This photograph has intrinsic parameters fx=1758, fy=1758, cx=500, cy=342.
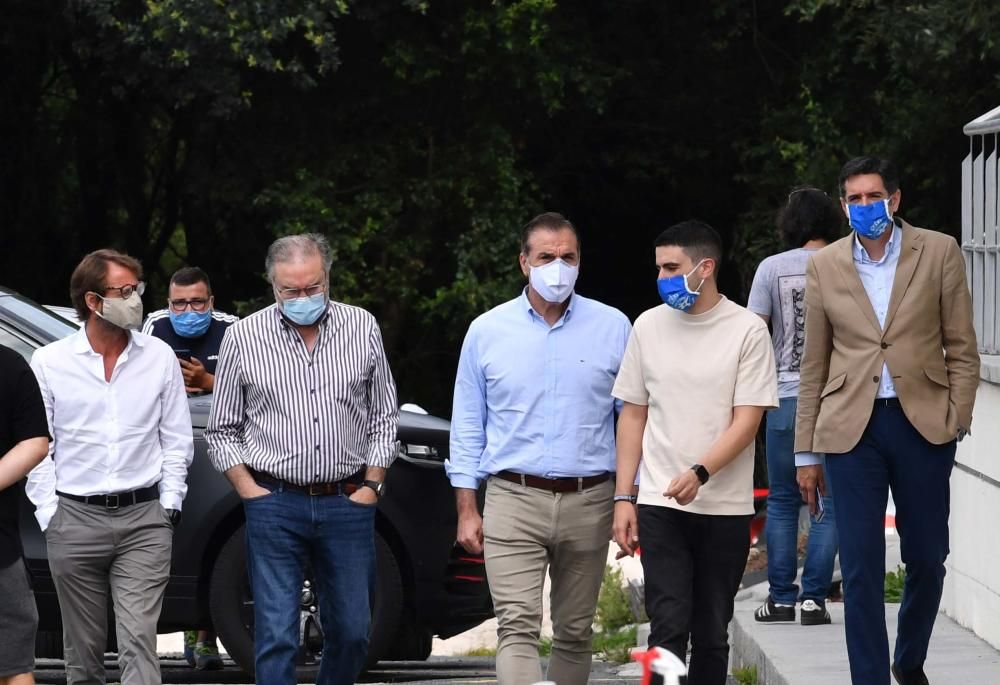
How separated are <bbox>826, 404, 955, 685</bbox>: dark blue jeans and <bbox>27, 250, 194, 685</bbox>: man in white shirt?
2.39 metres

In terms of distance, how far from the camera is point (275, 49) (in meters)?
16.5

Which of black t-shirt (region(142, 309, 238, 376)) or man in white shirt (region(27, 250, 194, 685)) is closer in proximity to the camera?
man in white shirt (region(27, 250, 194, 685))

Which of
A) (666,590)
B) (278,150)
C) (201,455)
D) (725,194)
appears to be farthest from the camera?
(725,194)

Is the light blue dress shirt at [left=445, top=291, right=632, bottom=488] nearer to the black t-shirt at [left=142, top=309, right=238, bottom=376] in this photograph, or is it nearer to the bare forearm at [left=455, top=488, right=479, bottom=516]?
the bare forearm at [left=455, top=488, right=479, bottom=516]

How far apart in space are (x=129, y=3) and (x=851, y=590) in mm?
11425

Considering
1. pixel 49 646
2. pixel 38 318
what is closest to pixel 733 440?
pixel 38 318

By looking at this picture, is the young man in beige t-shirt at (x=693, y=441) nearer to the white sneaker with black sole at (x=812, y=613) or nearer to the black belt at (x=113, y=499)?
the black belt at (x=113, y=499)

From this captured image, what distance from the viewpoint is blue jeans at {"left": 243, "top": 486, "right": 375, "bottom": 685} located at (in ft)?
20.5

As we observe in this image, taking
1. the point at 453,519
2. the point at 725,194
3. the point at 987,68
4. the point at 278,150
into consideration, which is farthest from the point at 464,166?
the point at 453,519

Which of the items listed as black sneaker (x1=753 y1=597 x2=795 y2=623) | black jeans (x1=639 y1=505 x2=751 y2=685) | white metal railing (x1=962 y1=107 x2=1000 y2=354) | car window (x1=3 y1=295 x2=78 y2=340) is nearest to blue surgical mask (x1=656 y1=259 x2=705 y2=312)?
black jeans (x1=639 y1=505 x2=751 y2=685)

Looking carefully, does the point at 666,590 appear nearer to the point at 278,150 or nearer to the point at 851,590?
the point at 851,590

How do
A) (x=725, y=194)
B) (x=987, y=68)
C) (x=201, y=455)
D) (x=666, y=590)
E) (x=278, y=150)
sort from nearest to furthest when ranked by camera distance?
1. (x=666, y=590)
2. (x=201, y=455)
3. (x=987, y=68)
4. (x=278, y=150)
5. (x=725, y=194)

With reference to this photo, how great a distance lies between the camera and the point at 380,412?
253 inches

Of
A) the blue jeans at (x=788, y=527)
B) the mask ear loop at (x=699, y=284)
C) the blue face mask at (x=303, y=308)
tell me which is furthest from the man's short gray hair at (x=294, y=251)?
the blue jeans at (x=788, y=527)
